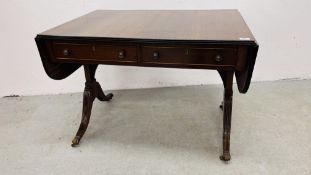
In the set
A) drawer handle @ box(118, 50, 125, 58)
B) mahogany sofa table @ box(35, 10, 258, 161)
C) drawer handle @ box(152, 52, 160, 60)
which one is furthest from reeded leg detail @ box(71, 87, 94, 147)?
drawer handle @ box(152, 52, 160, 60)

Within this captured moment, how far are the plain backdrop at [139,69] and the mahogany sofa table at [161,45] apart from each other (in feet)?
2.06

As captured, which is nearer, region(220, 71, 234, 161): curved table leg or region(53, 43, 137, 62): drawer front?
region(53, 43, 137, 62): drawer front

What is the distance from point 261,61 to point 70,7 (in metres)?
1.64

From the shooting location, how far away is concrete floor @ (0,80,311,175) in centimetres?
153

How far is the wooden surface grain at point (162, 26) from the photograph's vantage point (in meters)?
1.22

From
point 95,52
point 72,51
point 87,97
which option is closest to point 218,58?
point 95,52

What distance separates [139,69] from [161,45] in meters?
1.14

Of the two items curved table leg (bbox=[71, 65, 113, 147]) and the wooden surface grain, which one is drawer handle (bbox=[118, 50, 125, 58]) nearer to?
the wooden surface grain

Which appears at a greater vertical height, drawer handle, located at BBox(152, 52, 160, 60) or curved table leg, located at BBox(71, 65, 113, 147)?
drawer handle, located at BBox(152, 52, 160, 60)

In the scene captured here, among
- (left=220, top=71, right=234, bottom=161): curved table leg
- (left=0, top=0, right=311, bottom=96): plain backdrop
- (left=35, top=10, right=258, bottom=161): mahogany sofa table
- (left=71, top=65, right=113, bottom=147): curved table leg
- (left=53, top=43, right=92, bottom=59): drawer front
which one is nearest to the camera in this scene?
(left=35, top=10, right=258, bottom=161): mahogany sofa table

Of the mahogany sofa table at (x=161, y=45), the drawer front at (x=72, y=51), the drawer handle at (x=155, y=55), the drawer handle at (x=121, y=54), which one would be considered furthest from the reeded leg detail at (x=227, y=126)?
the drawer front at (x=72, y=51)

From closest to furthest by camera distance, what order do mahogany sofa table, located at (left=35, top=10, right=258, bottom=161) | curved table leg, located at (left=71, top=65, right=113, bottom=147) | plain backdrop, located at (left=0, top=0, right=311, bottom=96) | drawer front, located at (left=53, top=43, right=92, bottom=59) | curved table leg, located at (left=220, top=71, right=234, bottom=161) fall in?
mahogany sofa table, located at (left=35, top=10, right=258, bottom=161) < drawer front, located at (left=53, top=43, right=92, bottom=59) < curved table leg, located at (left=220, top=71, right=234, bottom=161) < curved table leg, located at (left=71, top=65, right=113, bottom=147) < plain backdrop, located at (left=0, top=0, right=311, bottom=96)

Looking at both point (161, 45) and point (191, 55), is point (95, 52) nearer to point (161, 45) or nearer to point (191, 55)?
point (161, 45)

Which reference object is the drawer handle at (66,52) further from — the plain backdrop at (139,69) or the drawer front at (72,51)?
the plain backdrop at (139,69)
